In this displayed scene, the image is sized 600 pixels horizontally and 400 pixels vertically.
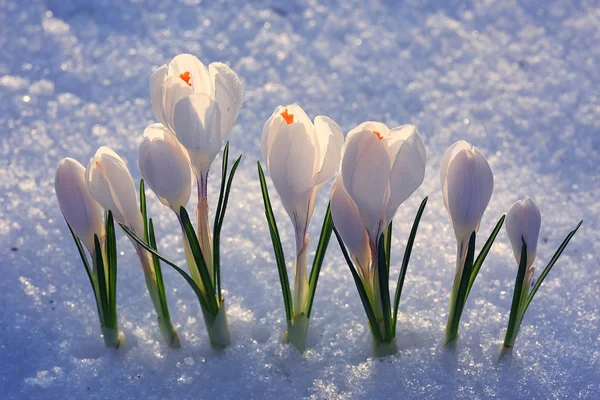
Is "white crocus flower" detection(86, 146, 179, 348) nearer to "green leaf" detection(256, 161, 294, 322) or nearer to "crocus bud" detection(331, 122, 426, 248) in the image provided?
"green leaf" detection(256, 161, 294, 322)

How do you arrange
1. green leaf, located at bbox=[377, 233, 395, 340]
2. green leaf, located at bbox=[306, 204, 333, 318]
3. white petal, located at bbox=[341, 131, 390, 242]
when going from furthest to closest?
1. green leaf, located at bbox=[306, 204, 333, 318]
2. green leaf, located at bbox=[377, 233, 395, 340]
3. white petal, located at bbox=[341, 131, 390, 242]

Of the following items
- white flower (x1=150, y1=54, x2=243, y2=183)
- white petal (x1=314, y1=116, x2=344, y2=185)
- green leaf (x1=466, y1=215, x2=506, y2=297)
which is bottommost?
green leaf (x1=466, y1=215, x2=506, y2=297)

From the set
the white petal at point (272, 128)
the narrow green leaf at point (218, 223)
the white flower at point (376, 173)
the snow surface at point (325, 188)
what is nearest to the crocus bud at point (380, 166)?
the white flower at point (376, 173)

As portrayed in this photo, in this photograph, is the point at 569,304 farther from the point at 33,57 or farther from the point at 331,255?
the point at 33,57

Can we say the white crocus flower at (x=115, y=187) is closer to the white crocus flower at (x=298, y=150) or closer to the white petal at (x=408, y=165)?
the white crocus flower at (x=298, y=150)

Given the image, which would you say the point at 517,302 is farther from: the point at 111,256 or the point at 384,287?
the point at 111,256

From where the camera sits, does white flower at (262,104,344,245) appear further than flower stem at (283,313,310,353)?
No

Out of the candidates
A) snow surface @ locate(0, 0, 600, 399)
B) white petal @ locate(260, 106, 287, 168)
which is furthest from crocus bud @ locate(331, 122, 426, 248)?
snow surface @ locate(0, 0, 600, 399)

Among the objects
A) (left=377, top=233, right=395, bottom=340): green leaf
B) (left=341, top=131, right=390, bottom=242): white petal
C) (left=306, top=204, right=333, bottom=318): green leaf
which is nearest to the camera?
(left=341, top=131, right=390, bottom=242): white petal
